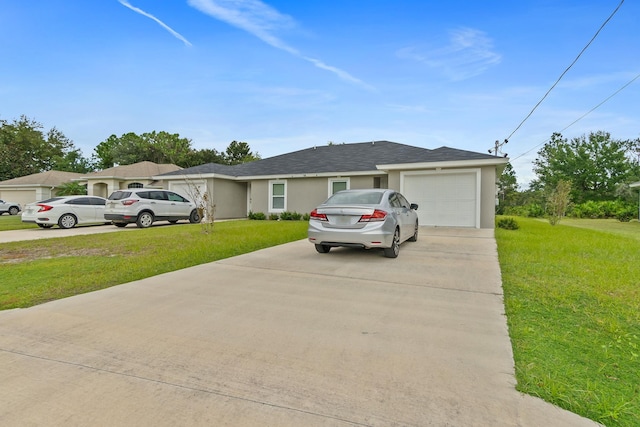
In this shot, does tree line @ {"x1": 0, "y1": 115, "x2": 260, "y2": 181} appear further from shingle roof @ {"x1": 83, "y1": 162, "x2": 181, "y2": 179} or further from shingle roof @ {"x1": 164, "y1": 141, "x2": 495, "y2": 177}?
shingle roof @ {"x1": 164, "y1": 141, "x2": 495, "y2": 177}

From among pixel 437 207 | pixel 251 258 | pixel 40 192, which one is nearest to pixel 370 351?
pixel 251 258

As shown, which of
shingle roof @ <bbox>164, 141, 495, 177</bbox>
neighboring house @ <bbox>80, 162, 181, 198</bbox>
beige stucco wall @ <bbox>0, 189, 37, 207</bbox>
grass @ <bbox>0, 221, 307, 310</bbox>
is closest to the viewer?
grass @ <bbox>0, 221, 307, 310</bbox>

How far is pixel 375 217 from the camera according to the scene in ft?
20.9

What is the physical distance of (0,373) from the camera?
2.43 meters

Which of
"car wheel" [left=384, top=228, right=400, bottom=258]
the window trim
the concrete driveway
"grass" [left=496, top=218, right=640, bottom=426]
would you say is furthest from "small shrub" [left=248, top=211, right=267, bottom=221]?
"grass" [left=496, top=218, right=640, bottom=426]

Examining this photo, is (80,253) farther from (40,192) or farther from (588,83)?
(40,192)

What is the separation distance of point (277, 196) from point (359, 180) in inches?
202

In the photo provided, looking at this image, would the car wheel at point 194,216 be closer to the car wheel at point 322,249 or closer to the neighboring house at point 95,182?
the neighboring house at point 95,182

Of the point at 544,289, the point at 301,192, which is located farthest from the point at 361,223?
the point at 301,192

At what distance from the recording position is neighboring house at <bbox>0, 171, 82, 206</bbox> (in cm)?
2902

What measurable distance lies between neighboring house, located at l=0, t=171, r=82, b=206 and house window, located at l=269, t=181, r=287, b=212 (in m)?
23.8

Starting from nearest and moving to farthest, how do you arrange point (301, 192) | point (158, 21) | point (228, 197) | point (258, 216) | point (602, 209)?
point (158, 21), point (301, 192), point (258, 216), point (228, 197), point (602, 209)

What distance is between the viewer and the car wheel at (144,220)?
44.9ft

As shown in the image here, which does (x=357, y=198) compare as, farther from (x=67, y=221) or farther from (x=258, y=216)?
(x=67, y=221)
